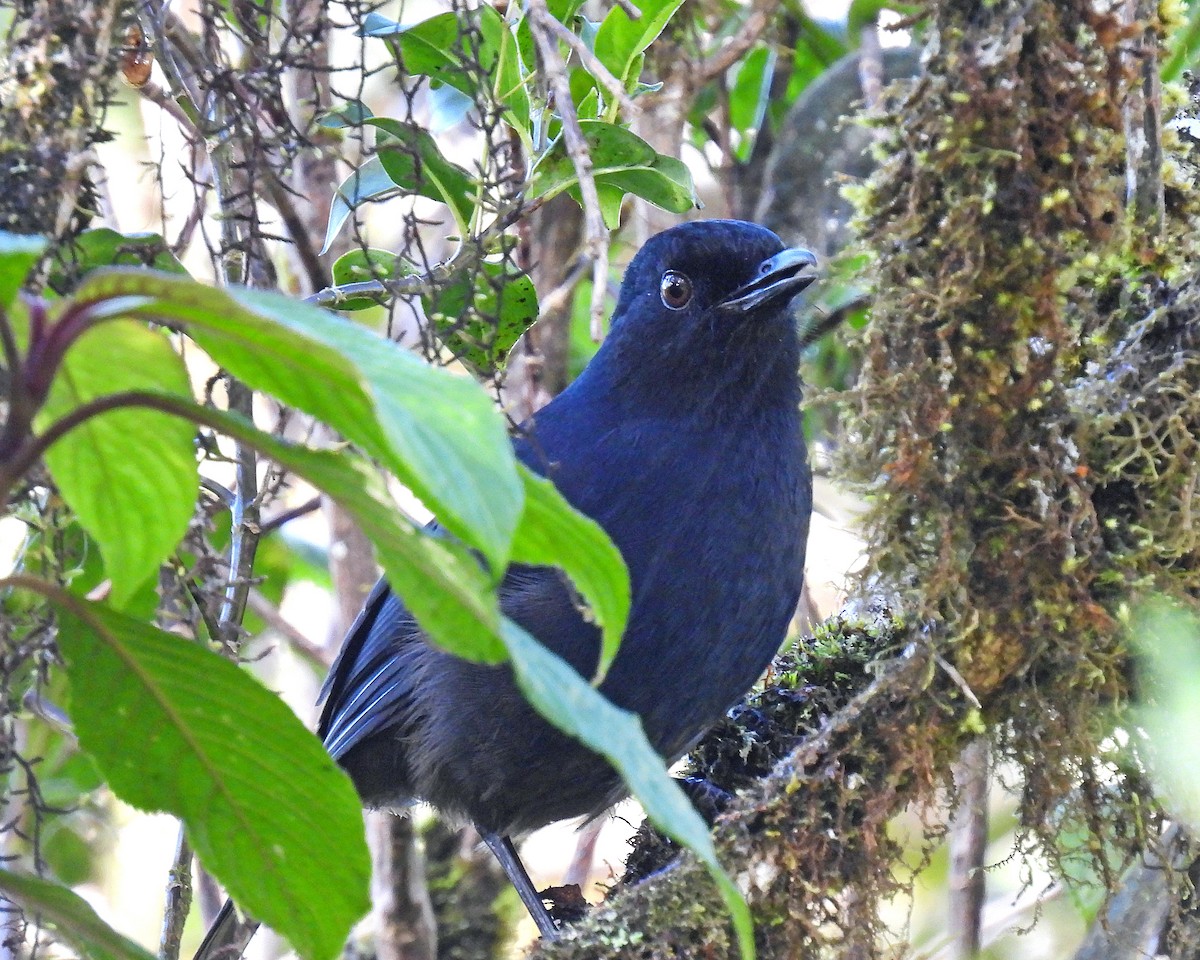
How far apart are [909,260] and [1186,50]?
193cm

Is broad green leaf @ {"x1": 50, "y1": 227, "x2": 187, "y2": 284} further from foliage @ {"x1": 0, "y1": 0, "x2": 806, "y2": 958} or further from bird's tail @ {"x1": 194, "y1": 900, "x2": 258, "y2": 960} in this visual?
bird's tail @ {"x1": 194, "y1": 900, "x2": 258, "y2": 960}

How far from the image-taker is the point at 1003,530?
2570mm

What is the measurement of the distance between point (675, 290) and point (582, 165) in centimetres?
144

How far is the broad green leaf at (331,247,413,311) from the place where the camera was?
2954 millimetres

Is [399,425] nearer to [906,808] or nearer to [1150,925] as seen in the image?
[906,808]

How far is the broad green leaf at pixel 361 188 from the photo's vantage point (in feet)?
9.74

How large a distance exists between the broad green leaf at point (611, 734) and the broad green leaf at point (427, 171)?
5.23 feet

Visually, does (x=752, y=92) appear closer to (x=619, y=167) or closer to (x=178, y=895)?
(x=619, y=167)

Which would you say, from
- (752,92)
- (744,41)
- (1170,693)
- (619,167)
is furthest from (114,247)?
(752,92)

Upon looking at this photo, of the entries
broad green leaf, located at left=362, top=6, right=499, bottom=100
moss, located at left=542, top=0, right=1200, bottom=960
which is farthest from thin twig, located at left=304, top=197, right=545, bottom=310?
moss, located at left=542, top=0, right=1200, bottom=960

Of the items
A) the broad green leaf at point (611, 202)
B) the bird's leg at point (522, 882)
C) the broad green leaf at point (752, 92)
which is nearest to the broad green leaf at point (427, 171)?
the broad green leaf at point (611, 202)

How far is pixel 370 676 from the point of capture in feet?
12.8

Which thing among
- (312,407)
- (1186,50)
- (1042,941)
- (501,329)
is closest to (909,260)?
(501,329)

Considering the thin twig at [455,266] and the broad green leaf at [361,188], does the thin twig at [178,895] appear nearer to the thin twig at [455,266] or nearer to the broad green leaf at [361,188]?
the thin twig at [455,266]
